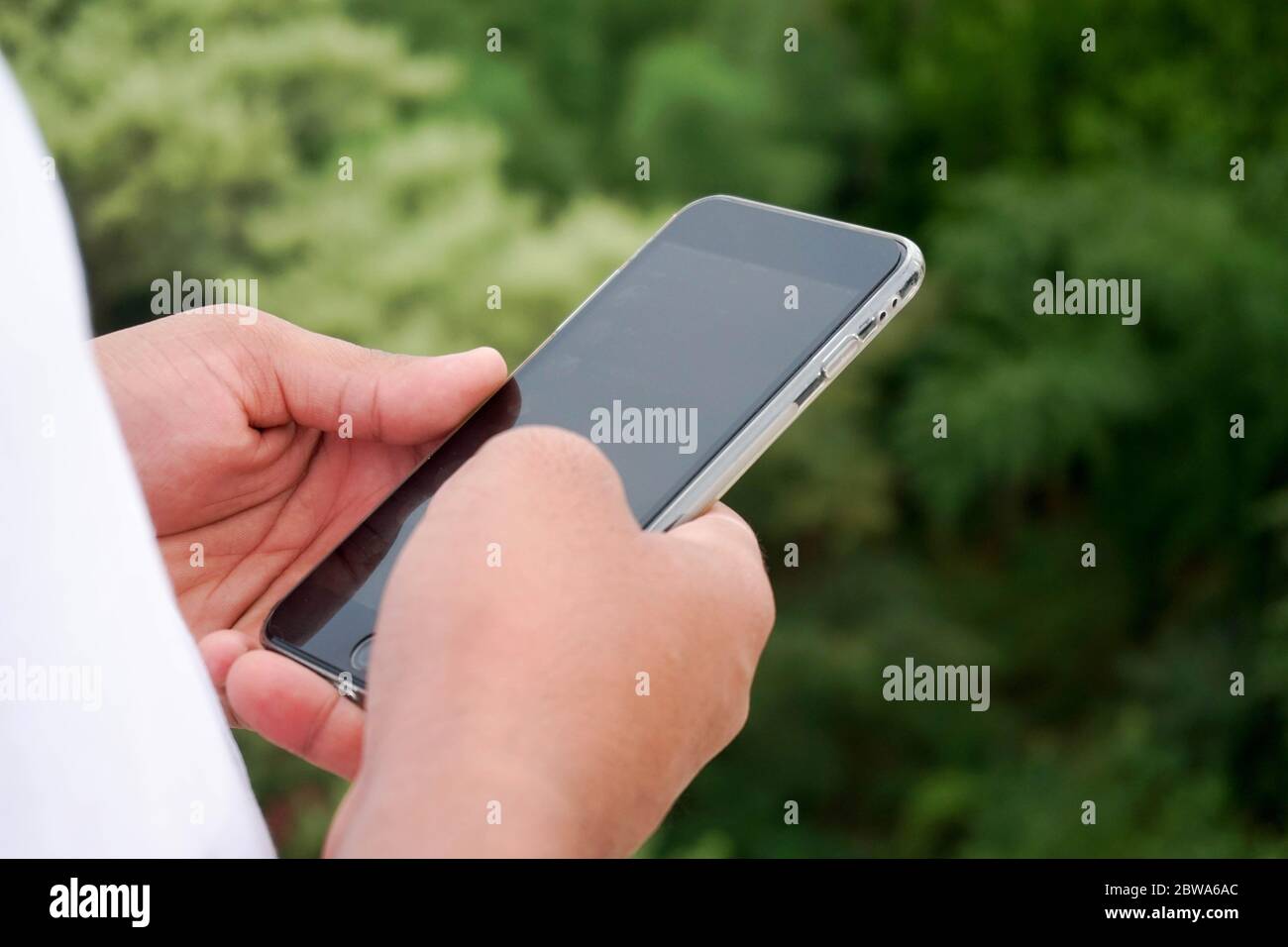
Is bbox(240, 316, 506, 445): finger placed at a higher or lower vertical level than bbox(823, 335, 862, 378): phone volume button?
lower

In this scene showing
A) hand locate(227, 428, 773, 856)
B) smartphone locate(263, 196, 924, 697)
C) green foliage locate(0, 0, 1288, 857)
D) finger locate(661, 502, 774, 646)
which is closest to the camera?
hand locate(227, 428, 773, 856)

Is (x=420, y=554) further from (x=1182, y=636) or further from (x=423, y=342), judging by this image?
(x=1182, y=636)

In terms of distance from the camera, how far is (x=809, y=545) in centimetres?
221

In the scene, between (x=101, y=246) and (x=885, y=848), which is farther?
(x=101, y=246)

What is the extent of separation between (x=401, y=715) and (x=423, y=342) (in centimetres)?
144

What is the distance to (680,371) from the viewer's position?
0.71 m

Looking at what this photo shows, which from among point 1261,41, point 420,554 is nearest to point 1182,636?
point 1261,41

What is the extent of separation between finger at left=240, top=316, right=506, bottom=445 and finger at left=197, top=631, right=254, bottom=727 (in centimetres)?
16

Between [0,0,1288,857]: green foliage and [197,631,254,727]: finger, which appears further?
[0,0,1288,857]: green foliage

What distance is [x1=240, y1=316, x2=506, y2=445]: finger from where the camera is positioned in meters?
0.73

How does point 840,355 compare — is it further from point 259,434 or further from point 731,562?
point 259,434

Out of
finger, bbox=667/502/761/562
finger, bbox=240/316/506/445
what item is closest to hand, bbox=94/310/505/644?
finger, bbox=240/316/506/445

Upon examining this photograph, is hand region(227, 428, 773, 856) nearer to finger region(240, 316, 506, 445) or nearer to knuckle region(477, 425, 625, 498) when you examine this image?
knuckle region(477, 425, 625, 498)

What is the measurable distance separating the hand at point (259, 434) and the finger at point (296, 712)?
10 cm
